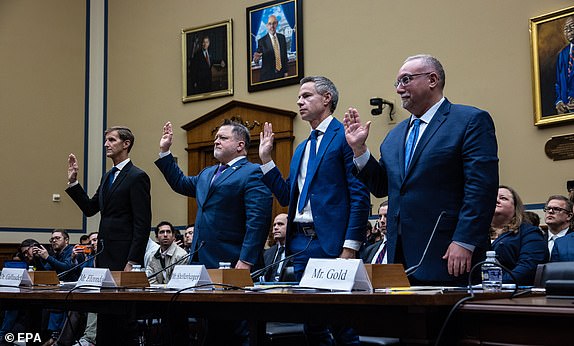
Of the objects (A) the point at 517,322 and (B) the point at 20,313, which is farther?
(B) the point at 20,313

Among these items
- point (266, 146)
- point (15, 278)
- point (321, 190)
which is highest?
point (266, 146)

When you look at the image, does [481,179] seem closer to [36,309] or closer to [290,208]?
[290,208]

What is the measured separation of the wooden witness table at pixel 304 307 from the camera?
1797 mm

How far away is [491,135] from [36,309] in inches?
90.9

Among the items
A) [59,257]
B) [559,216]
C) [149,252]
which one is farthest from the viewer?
[59,257]

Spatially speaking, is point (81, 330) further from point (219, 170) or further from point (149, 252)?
point (219, 170)

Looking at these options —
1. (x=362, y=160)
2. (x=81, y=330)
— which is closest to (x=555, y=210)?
(x=362, y=160)

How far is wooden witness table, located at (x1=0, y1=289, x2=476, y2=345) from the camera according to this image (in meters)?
1.80

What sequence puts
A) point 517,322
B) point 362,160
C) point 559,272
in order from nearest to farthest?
point 517,322, point 559,272, point 362,160

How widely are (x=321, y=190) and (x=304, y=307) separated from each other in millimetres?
1256

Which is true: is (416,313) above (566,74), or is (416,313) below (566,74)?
below

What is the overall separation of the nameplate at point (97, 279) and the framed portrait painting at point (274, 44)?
20.1ft

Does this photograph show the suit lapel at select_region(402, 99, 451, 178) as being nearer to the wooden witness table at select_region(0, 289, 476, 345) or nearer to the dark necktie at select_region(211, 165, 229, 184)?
the wooden witness table at select_region(0, 289, 476, 345)

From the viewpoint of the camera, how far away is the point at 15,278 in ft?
12.0
